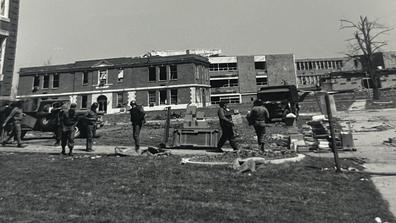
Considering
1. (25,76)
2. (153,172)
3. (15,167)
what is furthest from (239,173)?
(25,76)

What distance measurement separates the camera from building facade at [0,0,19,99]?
14320 millimetres

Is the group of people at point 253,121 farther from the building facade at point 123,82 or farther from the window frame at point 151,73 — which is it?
the window frame at point 151,73

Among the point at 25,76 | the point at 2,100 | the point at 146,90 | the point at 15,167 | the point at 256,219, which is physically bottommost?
the point at 256,219

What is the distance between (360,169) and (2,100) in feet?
45.9

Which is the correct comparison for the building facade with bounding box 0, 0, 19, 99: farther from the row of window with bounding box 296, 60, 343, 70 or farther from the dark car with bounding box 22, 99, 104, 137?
the row of window with bounding box 296, 60, 343, 70

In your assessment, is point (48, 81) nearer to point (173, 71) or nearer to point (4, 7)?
point (173, 71)

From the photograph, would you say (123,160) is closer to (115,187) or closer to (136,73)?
(115,187)

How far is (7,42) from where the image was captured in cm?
1459

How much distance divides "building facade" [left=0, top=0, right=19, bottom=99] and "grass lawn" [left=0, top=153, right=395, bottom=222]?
734 centimetres

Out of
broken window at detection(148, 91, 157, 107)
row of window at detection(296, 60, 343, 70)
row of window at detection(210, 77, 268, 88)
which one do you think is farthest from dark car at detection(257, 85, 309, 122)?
row of window at detection(296, 60, 343, 70)

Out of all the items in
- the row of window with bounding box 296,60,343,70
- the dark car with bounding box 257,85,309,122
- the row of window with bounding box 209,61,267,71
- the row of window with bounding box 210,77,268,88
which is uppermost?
the row of window with bounding box 296,60,343,70

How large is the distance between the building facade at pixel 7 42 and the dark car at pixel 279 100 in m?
14.7

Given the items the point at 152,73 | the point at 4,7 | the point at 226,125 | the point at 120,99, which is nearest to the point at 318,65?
the point at 152,73

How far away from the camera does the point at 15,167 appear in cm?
863
